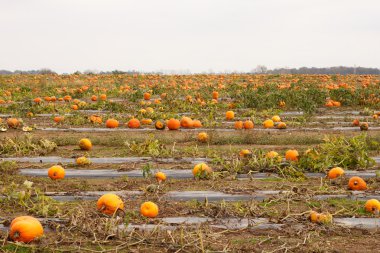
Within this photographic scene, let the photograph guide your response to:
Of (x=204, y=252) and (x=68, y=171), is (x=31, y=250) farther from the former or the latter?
(x=68, y=171)

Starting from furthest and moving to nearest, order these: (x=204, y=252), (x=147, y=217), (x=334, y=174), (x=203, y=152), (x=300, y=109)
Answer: (x=300, y=109), (x=203, y=152), (x=334, y=174), (x=147, y=217), (x=204, y=252)

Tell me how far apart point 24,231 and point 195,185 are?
2.48 meters

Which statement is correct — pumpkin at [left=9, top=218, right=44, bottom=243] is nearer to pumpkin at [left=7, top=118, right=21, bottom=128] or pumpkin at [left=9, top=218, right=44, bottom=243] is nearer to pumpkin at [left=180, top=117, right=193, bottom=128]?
pumpkin at [left=180, top=117, right=193, bottom=128]

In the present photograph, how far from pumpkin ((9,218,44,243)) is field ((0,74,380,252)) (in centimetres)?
5

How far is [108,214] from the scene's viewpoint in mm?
4902

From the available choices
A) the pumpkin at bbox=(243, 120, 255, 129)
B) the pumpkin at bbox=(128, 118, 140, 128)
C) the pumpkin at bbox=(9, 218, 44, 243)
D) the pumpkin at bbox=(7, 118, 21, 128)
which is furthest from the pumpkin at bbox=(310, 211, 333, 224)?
the pumpkin at bbox=(7, 118, 21, 128)

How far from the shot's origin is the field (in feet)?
Answer: 14.4

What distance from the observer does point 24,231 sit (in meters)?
4.23

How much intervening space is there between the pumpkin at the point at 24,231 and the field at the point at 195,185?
5 centimetres

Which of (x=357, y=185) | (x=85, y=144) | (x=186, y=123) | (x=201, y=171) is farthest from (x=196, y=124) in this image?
(x=357, y=185)

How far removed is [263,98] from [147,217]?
1015 centimetres

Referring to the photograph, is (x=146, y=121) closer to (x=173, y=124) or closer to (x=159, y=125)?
(x=159, y=125)

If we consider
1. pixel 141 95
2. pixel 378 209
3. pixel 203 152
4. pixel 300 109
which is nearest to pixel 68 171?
pixel 203 152

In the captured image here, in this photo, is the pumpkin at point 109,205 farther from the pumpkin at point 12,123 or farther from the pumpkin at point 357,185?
the pumpkin at point 12,123
